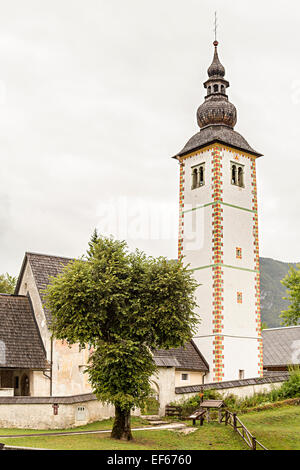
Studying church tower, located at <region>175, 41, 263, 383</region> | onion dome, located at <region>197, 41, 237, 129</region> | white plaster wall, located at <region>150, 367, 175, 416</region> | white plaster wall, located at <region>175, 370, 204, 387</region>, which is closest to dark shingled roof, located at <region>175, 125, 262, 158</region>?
church tower, located at <region>175, 41, 263, 383</region>

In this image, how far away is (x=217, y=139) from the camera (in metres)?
41.2

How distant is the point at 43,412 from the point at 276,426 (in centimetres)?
1050

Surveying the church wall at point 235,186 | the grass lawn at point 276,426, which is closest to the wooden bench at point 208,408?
the grass lawn at point 276,426

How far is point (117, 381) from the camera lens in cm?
2366

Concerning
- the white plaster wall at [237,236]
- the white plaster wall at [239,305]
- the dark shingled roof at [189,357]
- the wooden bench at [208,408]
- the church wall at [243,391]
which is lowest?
the wooden bench at [208,408]

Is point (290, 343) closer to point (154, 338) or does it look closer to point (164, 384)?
point (164, 384)

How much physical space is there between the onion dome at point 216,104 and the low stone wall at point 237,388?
19.4 metres

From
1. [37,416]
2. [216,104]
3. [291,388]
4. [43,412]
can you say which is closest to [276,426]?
[291,388]

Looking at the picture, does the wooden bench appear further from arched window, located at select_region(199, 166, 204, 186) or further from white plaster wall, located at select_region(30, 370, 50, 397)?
arched window, located at select_region(199, 166, 204, 186)

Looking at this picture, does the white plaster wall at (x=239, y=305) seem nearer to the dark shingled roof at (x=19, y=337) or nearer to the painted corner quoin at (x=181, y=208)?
the painted corner quoin at (x=181, y=208)

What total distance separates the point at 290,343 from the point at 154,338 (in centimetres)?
3074

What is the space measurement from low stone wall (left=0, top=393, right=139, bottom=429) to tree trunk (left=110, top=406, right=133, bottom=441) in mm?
4463

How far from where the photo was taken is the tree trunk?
77.0 ft

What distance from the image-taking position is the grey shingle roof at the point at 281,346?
50906mm
